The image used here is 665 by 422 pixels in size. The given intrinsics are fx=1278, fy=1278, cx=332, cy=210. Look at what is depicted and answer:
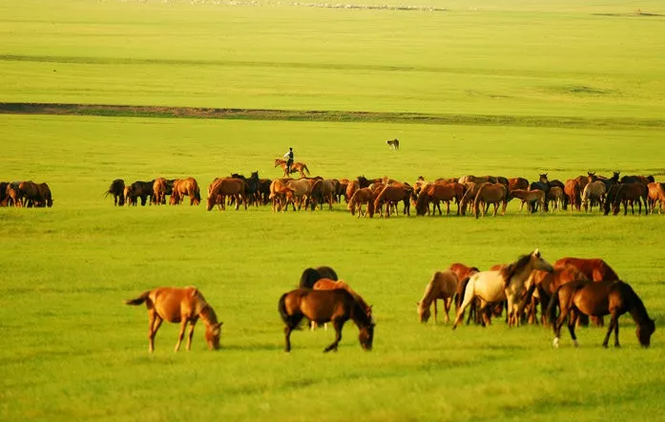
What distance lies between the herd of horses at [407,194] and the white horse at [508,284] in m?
12.4

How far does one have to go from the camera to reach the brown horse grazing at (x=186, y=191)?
30.5 meters

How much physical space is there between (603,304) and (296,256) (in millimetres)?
9601

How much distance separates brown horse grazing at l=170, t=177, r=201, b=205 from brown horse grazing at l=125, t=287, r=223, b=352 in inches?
673

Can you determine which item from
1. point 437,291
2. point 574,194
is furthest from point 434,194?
point 437,291

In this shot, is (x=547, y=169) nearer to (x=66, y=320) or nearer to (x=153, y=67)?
(x=66, y=320)

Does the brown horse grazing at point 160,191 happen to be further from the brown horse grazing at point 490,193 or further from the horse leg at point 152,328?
the horse leg at point 152,328

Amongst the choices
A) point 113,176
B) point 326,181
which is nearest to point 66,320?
point 326,181

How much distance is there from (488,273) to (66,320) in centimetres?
514

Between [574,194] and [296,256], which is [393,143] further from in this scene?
[296,256]

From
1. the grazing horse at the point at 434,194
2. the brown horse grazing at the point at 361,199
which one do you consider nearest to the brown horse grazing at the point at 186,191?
the brown horse grazing at the point at 361,199

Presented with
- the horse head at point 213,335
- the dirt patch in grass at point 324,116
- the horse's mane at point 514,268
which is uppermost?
the dirt patch in grass at point 324,116

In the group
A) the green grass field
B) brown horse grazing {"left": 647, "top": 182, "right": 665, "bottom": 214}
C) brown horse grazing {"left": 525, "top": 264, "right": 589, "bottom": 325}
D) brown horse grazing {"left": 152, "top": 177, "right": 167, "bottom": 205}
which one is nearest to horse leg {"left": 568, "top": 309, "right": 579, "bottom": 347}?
the green grass field

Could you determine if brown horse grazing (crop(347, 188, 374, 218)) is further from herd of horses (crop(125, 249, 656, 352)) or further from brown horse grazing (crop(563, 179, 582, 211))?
herd of horses (crop(125, 249, 656, 352))

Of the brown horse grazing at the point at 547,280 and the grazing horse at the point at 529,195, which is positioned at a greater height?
the grazing horse at the point at 529,195
